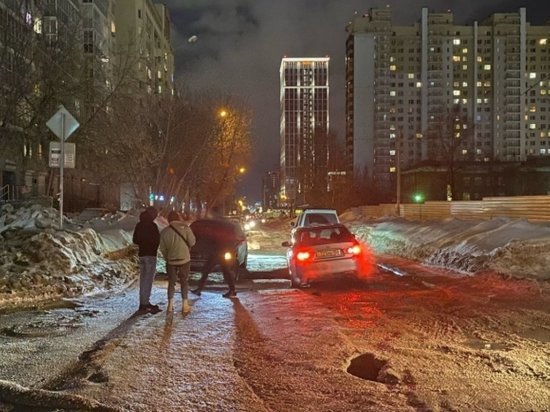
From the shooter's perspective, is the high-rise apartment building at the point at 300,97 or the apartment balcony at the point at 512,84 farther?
the apartment balcony at the point at 512,84

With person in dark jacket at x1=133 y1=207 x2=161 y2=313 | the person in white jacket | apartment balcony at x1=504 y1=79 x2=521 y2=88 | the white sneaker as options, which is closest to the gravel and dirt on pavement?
the white sneaker

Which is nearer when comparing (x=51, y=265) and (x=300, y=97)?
(x=51, y=265)

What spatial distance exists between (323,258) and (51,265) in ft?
18.5

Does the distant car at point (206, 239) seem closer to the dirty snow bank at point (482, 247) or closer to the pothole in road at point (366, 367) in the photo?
the dirty snow bank at point (482, 247)

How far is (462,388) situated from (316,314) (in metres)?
4.08

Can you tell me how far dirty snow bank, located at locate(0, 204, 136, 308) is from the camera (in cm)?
1070

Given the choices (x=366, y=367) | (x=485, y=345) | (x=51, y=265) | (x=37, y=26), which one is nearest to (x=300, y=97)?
(x=37, y=26)

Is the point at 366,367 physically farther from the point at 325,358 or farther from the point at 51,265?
the point at 51,265

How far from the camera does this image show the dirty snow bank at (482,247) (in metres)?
14.2

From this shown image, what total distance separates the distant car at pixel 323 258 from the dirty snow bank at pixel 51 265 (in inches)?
156

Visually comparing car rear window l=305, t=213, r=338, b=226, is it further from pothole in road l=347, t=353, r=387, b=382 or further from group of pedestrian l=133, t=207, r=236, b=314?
pothole in road l=347, t=353, r=387, b=382

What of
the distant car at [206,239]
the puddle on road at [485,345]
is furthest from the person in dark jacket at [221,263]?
the puddle on road at [485,345]

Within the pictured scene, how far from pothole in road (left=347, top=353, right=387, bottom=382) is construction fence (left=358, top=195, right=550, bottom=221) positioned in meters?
18.6

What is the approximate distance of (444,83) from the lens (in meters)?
144
